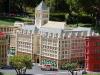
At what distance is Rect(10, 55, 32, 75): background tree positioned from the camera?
90.2 m

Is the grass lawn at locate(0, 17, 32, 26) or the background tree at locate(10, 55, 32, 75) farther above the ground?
the grass lawn at locate(0, 17, 32, 26)

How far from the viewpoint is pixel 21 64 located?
3541 inches

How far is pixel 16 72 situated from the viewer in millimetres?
91938

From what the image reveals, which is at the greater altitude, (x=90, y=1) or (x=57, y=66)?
(x=90, y=1)

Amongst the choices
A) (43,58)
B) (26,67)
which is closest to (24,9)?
(43,58)

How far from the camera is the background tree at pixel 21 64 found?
3550 inches

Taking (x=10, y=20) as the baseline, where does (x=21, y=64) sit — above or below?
below

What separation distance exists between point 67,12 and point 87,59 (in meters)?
38.1

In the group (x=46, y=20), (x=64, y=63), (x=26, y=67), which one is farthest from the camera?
(x=46, y=20)

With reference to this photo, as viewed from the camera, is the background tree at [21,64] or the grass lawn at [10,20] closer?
the background tree at [21,64]

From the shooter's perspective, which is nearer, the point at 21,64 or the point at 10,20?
the point at 21,64

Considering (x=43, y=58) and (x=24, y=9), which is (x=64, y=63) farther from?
(x=24, y=9)

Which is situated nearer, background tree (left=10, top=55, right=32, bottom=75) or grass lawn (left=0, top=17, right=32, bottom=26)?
background tree (left=10, top=55, right=32, bottom=75)

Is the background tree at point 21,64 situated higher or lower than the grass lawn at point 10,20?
lower
